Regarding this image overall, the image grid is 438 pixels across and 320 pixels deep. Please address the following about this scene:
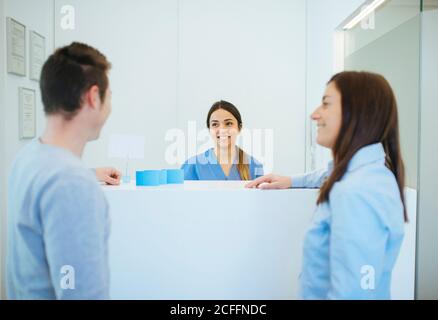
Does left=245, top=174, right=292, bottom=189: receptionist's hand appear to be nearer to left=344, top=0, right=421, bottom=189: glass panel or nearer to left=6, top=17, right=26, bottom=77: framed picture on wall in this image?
left=344, top=0, right=421, bottom=189: glass panel

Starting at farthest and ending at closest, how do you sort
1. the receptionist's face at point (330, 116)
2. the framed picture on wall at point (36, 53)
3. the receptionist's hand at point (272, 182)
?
the receptionist's hand at point (272, 182), the framed picture on wall at point (36, 53), the receptionist's face at point (330, 116)

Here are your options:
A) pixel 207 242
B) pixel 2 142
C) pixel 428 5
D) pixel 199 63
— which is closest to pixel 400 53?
pixel 428 5

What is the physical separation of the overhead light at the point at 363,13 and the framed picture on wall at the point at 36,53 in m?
0.85

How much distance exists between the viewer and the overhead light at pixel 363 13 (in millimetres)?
1209

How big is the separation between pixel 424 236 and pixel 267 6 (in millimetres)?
869

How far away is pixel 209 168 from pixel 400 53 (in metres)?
0.71

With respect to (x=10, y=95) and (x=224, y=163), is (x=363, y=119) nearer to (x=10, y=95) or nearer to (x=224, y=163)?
(x=224, y=163)

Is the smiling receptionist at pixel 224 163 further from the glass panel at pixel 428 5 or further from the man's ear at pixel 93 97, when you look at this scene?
the glass panel at pixel 428 5

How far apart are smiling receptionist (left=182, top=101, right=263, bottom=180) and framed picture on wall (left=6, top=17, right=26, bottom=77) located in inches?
19.8

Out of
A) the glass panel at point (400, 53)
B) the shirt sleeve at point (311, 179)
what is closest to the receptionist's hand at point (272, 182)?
the shirt sleeve at point (311, 179)

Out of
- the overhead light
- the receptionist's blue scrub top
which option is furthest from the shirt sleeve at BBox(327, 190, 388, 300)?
the overhead light

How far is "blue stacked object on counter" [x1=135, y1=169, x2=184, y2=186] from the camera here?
1077mm
